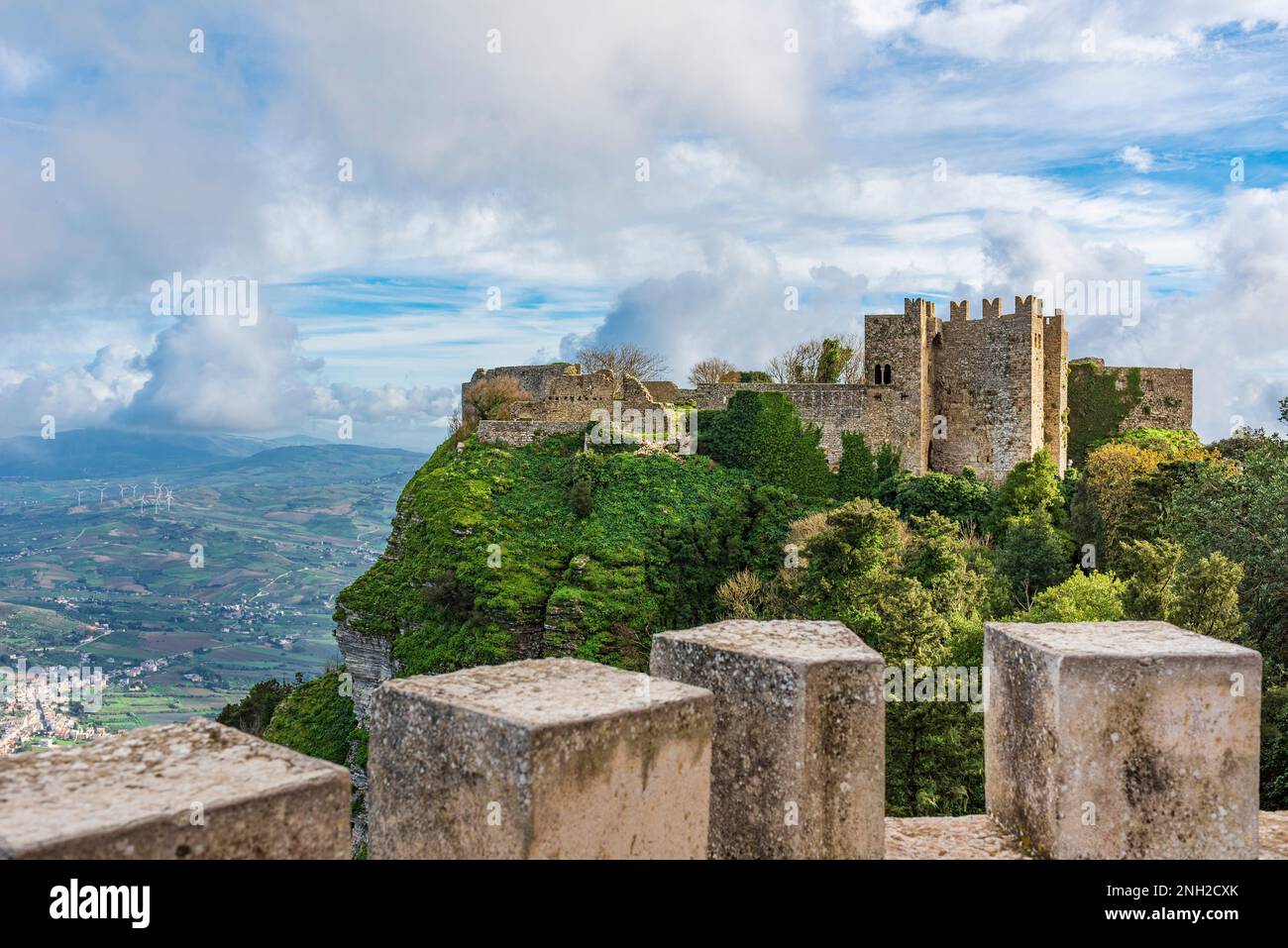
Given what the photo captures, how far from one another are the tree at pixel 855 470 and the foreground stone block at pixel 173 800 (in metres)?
36.2

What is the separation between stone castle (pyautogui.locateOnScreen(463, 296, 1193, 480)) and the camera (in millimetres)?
36844

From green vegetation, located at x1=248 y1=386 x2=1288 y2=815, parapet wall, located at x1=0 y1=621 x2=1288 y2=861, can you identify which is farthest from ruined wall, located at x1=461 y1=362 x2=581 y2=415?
parapet wall, located at x1=0 y1=621 x2=1288 y2=861

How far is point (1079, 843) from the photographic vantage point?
183 inches

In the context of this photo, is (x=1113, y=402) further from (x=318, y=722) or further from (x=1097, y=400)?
(x=318, y=722)

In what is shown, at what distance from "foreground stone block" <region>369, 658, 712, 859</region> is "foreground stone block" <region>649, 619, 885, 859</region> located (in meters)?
0.45

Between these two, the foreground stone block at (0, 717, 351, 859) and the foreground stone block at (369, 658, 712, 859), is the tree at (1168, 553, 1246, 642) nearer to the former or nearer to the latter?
the foreground stone block at (369, 658, 712, 859)

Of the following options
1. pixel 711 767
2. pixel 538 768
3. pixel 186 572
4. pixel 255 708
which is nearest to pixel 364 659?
pixel 255 708

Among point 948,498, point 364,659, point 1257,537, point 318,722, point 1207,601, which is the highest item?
point 1257,537

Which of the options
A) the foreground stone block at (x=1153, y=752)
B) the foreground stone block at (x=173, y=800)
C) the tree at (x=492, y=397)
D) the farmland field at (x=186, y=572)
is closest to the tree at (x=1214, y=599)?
the foreground stone block at (x=1153, y=752)

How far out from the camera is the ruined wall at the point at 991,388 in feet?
120

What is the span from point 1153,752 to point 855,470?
34876mm

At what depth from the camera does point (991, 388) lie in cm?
3731

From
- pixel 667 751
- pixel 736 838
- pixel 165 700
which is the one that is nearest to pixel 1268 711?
pixel 736 838
